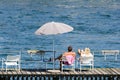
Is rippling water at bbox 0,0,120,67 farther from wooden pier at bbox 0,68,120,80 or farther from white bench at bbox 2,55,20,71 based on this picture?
wooden pier at bbox 0,68,120,80

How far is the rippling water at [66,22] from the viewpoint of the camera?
213 ft

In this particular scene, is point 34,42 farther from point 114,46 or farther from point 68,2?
point 68,2

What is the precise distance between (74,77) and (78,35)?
43.1 m

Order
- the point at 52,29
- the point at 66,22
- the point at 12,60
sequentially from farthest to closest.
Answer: the point at 66,22, the point at 52,29, the point at 12,60

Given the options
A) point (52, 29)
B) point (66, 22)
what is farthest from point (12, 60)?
point (66, 22)

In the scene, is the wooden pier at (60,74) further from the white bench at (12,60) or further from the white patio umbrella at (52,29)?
the white patio umbrella at (52,29)

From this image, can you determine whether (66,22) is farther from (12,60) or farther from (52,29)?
(12,60)

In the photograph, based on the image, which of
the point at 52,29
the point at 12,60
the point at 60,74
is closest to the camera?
the point at 60,74

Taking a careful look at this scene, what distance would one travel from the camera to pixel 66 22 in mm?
89438

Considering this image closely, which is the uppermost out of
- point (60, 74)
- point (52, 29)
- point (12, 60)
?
point (52, 29)

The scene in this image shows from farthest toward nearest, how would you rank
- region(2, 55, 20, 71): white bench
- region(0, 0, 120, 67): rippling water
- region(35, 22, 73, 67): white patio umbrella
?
region(0, 0, 120, 67): rippling water < region(35, 22, 73, 67): white patio umbrella < region(2, 55, 20, 71): white bench

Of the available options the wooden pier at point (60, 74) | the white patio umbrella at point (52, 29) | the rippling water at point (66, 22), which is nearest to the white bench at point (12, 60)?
the wooden pier at point (60, 74)

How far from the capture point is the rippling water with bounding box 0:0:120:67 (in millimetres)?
64812

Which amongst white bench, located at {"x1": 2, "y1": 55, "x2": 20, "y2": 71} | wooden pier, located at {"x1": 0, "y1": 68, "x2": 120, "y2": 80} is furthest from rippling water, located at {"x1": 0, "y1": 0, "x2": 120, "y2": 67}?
wooden pier, located at {"x1": 0, "y1": 68, "x2": 120, "y2": 80}
